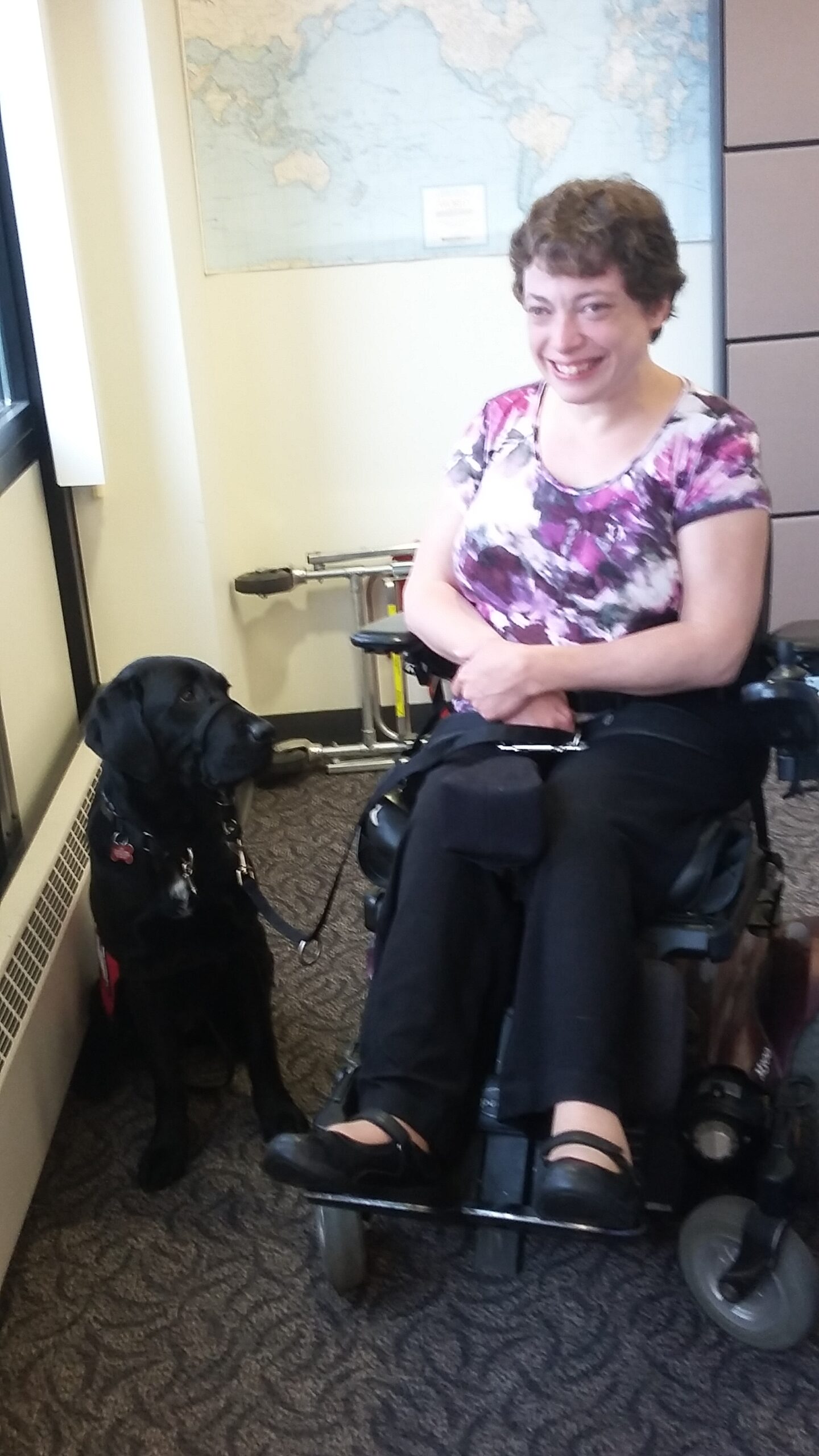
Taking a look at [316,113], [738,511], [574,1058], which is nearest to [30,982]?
[574,1058]

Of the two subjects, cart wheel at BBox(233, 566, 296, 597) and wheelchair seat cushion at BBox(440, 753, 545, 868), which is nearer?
wheelchair seat cushion at BBox(440, 753, 545, 868)

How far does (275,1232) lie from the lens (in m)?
1.57

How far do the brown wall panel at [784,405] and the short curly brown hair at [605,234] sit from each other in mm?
1344

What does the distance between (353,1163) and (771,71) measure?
2.33 metres

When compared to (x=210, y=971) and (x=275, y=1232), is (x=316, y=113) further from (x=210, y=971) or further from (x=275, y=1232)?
(x=275, y=1232)

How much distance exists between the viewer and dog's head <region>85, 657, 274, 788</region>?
1510mm

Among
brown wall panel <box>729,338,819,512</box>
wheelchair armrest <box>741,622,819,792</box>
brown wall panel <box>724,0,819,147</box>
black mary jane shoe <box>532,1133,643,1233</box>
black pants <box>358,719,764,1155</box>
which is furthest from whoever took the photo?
brown wall panel <box>729,338,819,512</box>

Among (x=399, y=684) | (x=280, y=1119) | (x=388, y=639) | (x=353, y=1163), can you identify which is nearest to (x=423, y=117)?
(x=399, y=684)

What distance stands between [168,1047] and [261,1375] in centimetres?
45

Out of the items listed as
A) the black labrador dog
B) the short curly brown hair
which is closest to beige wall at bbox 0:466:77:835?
the black labrador dog

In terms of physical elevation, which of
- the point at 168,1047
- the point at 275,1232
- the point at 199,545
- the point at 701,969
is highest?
the point at 199,545

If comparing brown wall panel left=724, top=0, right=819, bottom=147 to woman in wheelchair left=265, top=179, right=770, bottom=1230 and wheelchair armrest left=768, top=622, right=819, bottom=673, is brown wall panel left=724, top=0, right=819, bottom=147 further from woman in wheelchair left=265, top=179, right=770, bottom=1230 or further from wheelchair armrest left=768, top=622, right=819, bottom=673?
wheelchair armrest left=768, top=622, right=819, bottom=673

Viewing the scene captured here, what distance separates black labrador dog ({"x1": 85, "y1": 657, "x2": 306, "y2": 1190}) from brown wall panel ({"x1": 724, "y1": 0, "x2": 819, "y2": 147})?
1.79 metres

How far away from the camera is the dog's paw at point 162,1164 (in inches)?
65.0
